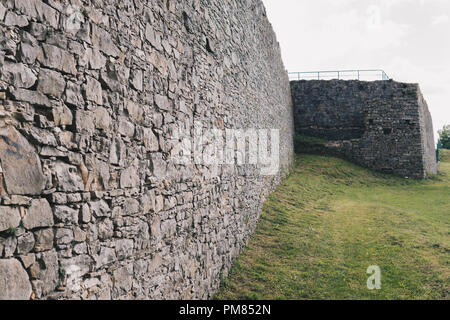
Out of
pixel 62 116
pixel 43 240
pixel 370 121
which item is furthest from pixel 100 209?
pixel 370 121

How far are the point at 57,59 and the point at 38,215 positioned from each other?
3.87 feet

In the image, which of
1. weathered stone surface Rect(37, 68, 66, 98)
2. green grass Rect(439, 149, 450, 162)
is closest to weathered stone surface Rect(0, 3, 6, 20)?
weathered stone surface Rect(37, 68, 66, 98)

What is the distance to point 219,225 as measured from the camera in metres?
6.34

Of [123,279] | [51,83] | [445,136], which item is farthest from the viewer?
[445,136]

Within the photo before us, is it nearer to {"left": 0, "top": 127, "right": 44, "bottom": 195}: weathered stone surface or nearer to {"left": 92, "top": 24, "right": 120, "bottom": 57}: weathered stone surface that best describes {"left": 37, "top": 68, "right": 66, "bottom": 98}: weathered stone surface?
{"left": 0, "top": 127, "right": 44, "bottom": 195}: weathered stone surface

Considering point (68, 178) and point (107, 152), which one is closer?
point (68, 178)

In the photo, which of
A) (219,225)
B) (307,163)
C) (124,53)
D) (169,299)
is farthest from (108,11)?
(307,163)

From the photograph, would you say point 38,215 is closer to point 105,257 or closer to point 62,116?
point 62,116

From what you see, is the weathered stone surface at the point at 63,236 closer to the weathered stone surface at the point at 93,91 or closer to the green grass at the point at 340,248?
the weathered stone surface at the point at 93,91

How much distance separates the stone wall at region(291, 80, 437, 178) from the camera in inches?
771

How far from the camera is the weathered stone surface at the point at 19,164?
2377mm

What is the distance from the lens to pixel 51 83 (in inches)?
108

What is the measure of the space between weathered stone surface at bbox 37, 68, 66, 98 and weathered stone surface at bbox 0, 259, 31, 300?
122cm

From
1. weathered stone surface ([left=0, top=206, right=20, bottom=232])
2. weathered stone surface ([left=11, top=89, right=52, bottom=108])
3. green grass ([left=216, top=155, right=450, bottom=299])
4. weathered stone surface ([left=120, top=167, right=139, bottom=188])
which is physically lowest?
green grass ([left=216, top=155, right=450, bottom=299])
